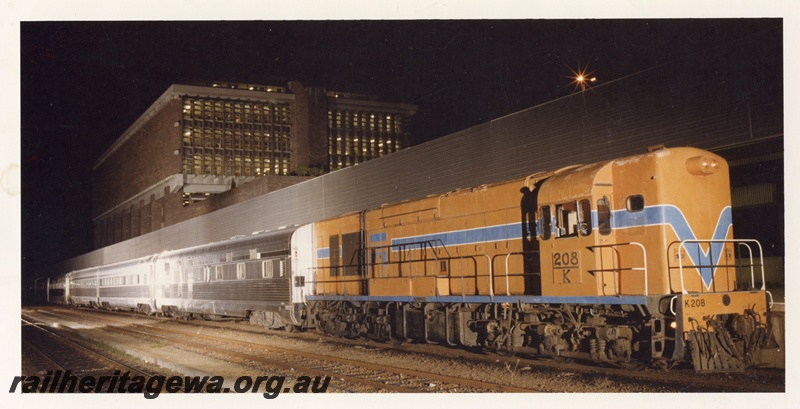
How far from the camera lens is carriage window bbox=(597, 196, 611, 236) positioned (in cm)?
964

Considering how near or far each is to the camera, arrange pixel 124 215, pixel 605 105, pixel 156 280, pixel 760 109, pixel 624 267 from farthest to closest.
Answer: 1. pixel 124 215
2. pixel 156 280
3. pixel 605 105
4. pixel 760 109
5. pixel 624 267

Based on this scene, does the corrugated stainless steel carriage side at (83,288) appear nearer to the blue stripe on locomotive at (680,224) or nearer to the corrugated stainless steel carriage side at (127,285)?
the corrugated stainless steel carriage side at (127,285)

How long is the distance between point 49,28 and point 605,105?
11693mm

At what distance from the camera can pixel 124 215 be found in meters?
73.2

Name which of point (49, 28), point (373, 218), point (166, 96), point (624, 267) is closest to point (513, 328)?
point (624, 267)

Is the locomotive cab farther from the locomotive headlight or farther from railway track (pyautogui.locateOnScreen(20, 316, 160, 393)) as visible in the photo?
railway track (pyautogui.locateOnScreen(20, 316, 160, 393))

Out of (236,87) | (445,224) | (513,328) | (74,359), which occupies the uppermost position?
(236,87)

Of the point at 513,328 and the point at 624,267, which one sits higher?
the point at 624,267

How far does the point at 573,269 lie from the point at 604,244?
1.98ft

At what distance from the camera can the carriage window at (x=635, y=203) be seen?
30.9ft

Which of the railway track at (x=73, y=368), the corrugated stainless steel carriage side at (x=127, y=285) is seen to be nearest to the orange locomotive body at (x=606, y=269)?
the railway track at (x=73, y=368)

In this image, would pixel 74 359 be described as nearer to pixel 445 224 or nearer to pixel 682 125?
pixel 445 224

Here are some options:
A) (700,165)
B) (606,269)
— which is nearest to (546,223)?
(606,269)

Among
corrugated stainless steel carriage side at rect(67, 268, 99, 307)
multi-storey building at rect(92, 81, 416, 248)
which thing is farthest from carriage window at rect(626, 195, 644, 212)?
multi-storey building at rect(92, 81, 416, 248)
